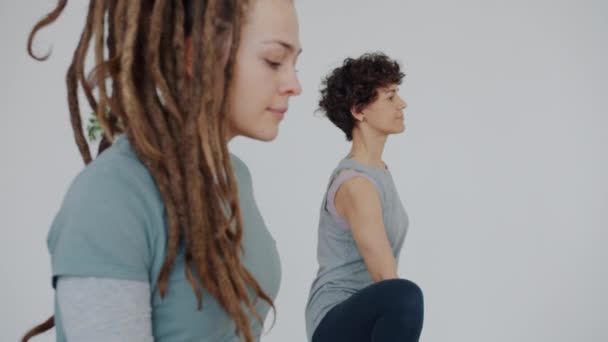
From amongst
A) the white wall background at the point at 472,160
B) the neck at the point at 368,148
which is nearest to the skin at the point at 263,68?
the neck at the point at 368,148

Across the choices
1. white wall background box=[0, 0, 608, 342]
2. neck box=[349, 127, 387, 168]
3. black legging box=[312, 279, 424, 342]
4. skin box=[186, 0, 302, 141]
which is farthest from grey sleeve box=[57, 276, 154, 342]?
white wall background box=[0, 0, 608, 342]

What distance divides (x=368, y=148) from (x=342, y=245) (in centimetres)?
32

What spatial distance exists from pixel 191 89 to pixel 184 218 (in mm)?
148

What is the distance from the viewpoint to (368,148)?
1978mm

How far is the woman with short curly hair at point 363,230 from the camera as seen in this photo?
1.54 m

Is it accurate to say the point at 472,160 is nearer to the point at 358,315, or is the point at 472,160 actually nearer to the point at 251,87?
the point at 358,315

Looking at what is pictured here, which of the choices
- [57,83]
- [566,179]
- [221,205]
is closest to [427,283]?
[566,179]

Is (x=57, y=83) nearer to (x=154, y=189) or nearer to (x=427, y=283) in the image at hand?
(x=427, y=283)

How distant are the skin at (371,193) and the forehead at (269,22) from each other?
3.18 feet

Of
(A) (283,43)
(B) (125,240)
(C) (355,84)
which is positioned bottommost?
(B) (125,240)

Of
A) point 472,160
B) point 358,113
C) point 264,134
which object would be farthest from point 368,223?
point 472,160

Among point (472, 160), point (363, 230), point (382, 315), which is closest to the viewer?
point (382, 315)

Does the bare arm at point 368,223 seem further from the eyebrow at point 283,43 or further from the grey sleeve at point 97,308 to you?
the grey sleeve at point 97,308

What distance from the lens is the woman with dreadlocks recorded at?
2.08 ft
